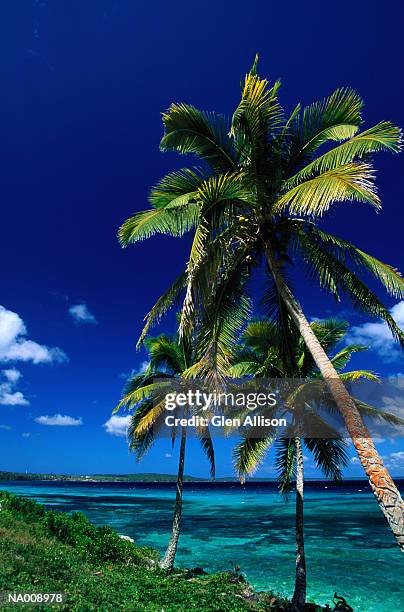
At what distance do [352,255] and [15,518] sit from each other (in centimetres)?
1156

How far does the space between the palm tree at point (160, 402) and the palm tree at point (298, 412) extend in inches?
78.8

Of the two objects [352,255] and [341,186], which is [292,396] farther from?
[341,186]

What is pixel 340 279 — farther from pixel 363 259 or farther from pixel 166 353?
pixel 166 353

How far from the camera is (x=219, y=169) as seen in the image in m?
8.70

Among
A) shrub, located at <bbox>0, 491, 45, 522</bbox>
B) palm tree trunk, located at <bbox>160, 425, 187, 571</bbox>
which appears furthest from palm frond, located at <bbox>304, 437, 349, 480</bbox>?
shrub, located at <bbox>0, 491, 45, 522</bbox>

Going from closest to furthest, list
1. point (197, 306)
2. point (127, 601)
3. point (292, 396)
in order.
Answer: point (127, 601) < point (197, 306) < point (292, 396)

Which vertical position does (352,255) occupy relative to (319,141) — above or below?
below

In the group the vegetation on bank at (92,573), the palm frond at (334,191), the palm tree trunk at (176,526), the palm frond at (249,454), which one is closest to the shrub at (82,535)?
the vegetation on bank at (92,573)

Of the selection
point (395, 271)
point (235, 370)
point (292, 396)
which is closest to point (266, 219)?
point (395, 271)

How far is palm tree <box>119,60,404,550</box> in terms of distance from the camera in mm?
6789

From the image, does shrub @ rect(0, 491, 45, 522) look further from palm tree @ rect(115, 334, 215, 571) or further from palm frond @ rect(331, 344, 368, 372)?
palm frond @ rect(331, 344, 368, 372)

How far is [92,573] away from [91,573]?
0.06 meters

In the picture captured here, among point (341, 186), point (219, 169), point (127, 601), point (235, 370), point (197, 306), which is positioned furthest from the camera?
point (235, 370)

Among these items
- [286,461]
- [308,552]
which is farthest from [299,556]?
[308,552]
